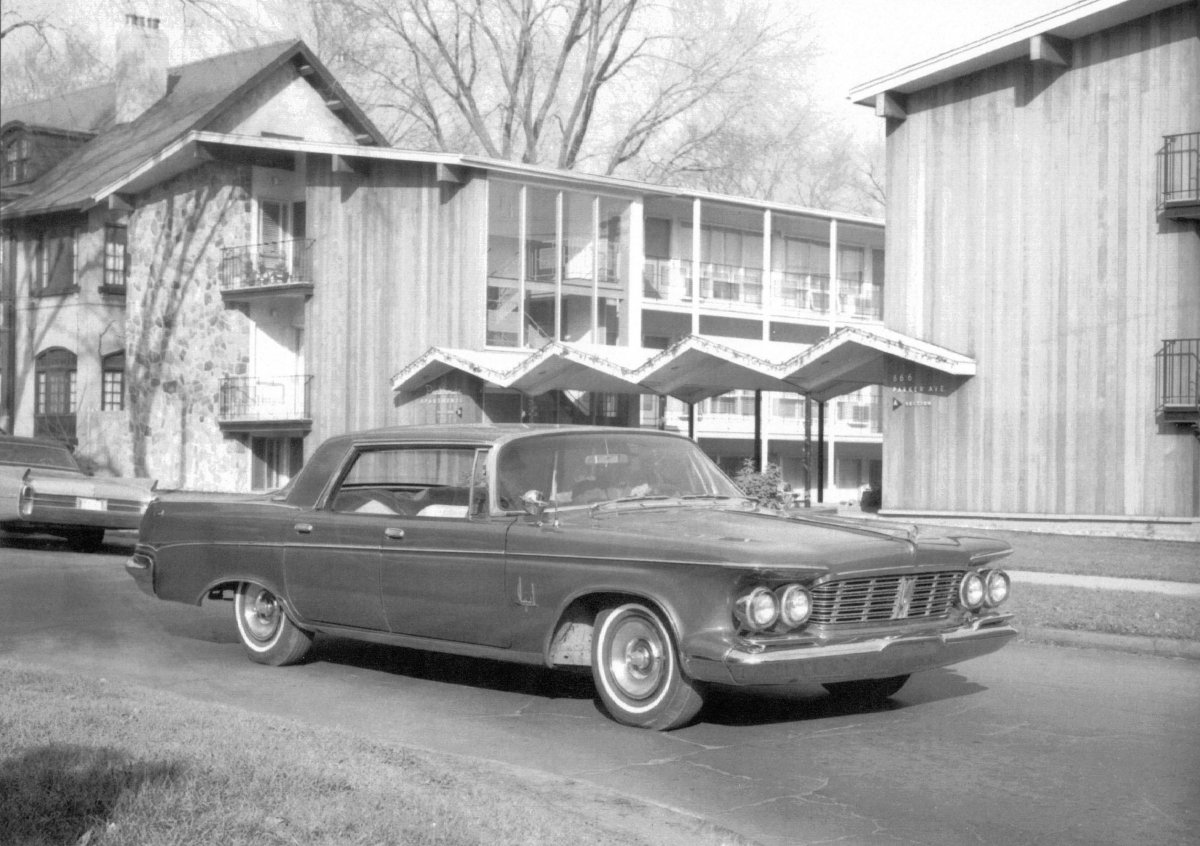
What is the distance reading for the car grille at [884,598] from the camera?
7.48m

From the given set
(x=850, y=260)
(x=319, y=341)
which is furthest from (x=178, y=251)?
(x=850, y=260)

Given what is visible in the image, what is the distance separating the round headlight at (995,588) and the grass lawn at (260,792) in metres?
2.99

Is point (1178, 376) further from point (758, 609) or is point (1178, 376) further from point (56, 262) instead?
point (56, 262)

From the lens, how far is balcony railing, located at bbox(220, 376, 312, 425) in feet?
122

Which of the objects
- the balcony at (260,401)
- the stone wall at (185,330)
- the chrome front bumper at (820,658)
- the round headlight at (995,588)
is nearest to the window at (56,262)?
the stone wall at (185,330)

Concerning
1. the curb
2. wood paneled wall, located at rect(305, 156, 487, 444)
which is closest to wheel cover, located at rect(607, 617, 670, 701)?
the curb

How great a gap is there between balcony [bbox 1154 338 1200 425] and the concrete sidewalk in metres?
7.33

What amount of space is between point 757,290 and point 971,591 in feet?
120

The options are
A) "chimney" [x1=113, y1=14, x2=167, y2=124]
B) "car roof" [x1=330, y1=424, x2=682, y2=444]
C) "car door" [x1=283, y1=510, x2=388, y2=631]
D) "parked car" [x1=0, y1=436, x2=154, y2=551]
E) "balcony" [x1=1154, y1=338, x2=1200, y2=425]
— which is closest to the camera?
"car roof" [x1=330, y1=424, x2=682, y2=444]

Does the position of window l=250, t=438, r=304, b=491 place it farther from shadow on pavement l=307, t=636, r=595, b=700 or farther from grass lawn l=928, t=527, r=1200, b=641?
shadow on pavement l=307, t=636, r=595, b=700

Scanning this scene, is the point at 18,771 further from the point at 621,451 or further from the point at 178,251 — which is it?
the point at 178,251

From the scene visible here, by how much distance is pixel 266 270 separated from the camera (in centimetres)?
3722

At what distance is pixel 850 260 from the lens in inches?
1854

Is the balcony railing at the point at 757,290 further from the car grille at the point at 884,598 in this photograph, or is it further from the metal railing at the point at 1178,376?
the car grille at the point at 884,598
